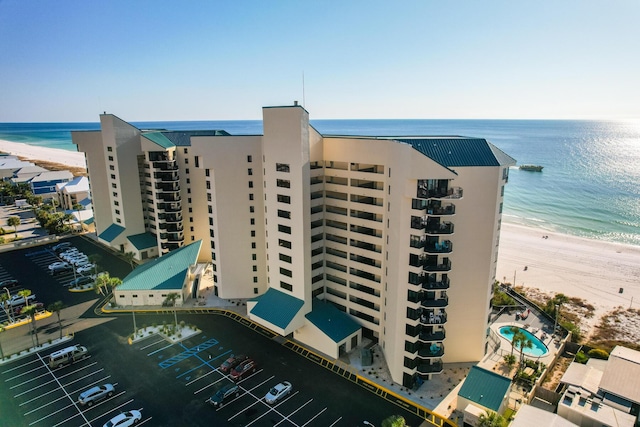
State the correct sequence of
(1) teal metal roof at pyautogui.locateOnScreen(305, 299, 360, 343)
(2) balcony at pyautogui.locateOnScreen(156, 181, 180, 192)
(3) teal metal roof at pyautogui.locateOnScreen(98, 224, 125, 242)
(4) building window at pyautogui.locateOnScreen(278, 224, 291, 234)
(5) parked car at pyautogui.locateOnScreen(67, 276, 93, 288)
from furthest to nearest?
(3) teal metal roof at pyautogui.locateOnScreen(98, 224, 125, 242) < (2) balcony at pyautogui.locateOnScreen(156, 181, 180, 192) < (5) parked car at pyautogui.locateOnScreen(67, 276, 93, 288) < (4) building window at pyautogui.locateOnScreen(278, 224, 291, 234) < (1) teal metal roof at pyautogui.locateOnScreen(305, 299, 360, 343)

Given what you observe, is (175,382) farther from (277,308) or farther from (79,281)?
(79,281)

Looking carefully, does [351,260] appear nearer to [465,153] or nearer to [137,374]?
[465,153]

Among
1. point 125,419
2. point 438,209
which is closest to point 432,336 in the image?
point 438,209

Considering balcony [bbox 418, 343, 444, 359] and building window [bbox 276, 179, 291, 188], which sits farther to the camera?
building window [bbox 276, 179, 291, 188]

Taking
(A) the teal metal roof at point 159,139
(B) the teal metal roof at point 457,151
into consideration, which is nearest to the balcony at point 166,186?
(A) the teal metal roof at point 159,139

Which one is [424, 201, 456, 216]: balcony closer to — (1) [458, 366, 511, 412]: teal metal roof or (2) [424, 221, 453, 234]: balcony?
(2) [424, 221, 453, 234]: balcony

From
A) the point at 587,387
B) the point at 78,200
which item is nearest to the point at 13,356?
the point at 587,387

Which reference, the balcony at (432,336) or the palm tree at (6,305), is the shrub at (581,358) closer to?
the balcony at (432,336)

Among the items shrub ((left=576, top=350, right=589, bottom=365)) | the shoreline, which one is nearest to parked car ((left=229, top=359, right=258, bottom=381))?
shrub ((left=576, top=350, right=589, bottom=365))
